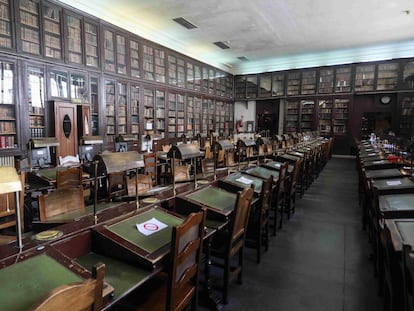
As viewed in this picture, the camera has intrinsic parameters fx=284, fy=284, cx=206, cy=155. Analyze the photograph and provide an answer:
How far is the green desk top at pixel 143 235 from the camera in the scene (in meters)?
1.46

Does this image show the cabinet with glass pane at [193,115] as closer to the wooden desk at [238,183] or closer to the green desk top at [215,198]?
the wooden desk at [238,183]

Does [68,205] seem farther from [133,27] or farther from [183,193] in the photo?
[133,27]

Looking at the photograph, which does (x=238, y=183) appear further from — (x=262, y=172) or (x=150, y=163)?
(x=150, y=163)

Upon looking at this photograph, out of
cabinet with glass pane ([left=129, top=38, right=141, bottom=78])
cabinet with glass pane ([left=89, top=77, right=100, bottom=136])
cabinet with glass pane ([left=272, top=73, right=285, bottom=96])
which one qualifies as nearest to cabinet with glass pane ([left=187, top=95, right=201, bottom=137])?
cabinet with glass pane ([left=129, top=38, right=141, bottom=78])

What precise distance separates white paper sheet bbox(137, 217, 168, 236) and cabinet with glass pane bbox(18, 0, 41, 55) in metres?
4.93

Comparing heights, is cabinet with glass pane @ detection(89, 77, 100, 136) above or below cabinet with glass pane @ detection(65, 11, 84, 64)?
below

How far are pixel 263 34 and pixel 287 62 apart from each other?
12.9 ft

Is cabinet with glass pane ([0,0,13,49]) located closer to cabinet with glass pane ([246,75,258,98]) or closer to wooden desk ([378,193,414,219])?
wooden desk ([378,193,414,219])

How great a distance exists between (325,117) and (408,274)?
445 inches

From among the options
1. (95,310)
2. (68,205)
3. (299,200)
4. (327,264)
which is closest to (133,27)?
(299,200)

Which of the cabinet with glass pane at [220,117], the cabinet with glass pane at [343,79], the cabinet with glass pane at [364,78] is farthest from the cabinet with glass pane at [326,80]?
the cabinet with glass pane at [220,117]

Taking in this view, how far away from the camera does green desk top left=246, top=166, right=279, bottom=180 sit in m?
3.42

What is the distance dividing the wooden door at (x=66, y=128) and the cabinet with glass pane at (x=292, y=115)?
29.1 ft

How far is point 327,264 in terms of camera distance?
2.77 meters
